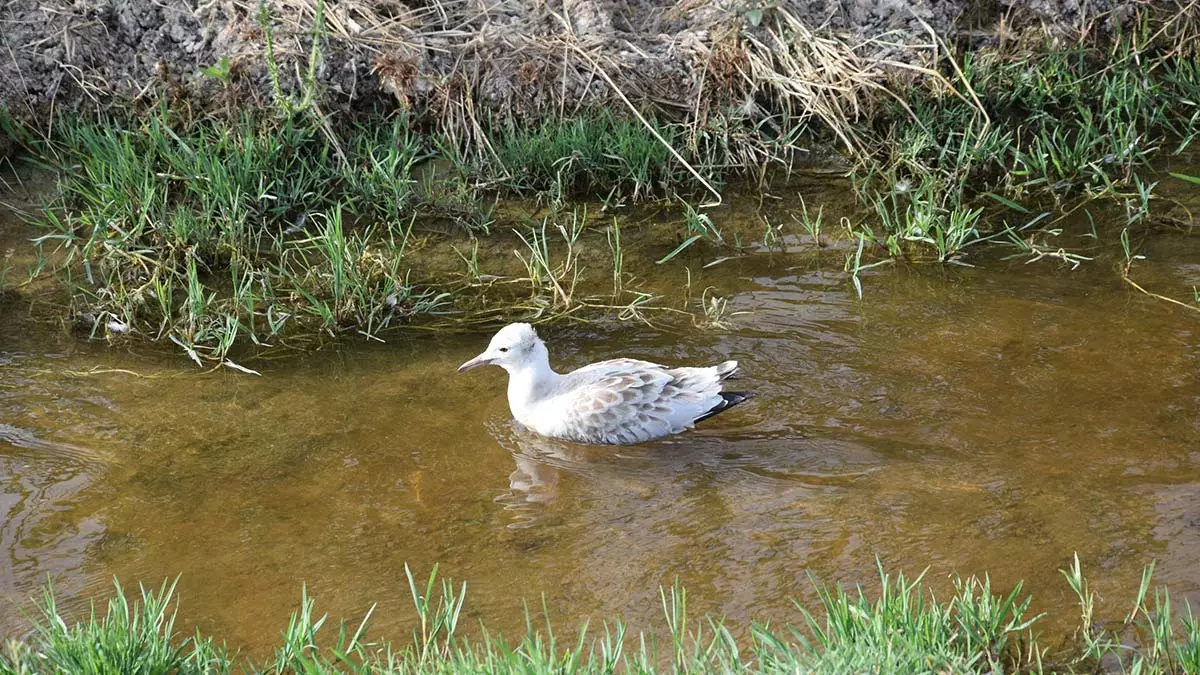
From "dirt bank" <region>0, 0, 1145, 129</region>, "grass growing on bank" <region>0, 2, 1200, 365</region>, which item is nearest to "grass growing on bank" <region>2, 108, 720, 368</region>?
"grass growing on bank" <region>0, 2, 1200, 365</region>

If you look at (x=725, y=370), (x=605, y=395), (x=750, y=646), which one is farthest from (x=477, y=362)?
(x=750, y=646)

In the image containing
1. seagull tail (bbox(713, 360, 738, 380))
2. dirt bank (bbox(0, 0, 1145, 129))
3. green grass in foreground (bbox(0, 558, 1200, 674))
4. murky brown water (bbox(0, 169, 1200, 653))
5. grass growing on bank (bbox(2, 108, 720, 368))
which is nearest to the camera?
green grass in foreground (bbox(0, 558, 1200, 674))

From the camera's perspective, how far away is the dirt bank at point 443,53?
26.1 feet

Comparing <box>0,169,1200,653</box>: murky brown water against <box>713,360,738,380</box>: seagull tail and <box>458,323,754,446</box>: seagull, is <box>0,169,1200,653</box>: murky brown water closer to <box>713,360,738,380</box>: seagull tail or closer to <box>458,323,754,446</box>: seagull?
<box>458,323,754,446</box>: seagull

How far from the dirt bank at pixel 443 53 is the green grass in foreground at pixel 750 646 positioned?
14.8ft

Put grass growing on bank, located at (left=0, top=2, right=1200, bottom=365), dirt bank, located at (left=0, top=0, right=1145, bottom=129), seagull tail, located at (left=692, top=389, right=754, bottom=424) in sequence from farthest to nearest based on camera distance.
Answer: dirt bank, located at (left=0, top=0, right=1145, bottom=129) → grass growing on bank, located at (left=0, top=2, right=1200, bottom=365) → seagull tail, located at (left=692, top=389, right=754, bottom=424)

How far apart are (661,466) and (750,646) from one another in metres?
1.52

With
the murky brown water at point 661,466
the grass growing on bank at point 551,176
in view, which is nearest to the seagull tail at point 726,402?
the murky brown water at point 661,466

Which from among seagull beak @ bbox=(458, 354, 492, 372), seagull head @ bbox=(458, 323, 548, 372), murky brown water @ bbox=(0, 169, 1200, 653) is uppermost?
seagull head @ bbox=(458, 323, 548, 372)

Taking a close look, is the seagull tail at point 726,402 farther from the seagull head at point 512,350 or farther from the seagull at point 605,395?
the seagull head at point 512,350

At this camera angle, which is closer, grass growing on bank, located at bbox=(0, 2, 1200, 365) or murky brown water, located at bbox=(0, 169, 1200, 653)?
murky brown water, located at bbox=(0, 169, 1200, 653)

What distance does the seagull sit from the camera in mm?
5504

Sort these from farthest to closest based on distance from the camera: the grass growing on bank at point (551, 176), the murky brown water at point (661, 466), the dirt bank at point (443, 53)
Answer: the dirt bank at point (443, 53) < the grass growing on bank at point (551, 176) < the murky brown water at point (661, 466)

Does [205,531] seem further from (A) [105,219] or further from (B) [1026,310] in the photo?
(B) [1026,310]
